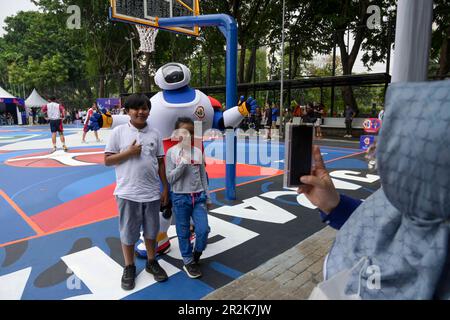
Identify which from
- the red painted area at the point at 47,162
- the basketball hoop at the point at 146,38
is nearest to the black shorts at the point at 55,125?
the red painted area at the point at 47,162

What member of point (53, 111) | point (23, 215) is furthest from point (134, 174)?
point (53, 111)

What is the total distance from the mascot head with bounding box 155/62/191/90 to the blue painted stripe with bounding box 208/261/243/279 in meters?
2.01

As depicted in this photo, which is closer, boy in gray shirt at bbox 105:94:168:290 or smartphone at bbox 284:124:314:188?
smartphone at bbox 284:124:314:188

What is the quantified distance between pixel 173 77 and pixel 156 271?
208 cm

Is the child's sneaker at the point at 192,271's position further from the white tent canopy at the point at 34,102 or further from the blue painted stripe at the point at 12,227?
the white tent canopy at the point at 34,102

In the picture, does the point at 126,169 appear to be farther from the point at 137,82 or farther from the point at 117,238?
the point at 137,82

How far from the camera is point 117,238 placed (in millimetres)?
4008

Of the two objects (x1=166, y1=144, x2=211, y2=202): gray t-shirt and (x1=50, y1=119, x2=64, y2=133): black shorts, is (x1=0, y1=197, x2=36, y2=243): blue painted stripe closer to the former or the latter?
(x1=166, y1=144, x2=211, y2=202): gray t-shirt

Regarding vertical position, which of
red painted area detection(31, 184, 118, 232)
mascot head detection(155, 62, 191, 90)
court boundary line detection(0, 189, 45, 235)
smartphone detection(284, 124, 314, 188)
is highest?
mascot head detection(155, 62, 191, 90)

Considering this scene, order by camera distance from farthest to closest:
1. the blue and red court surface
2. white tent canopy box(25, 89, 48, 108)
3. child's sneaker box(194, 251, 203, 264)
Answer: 1. white tent canopy box(25, 89, 48, 108)
2. child's sneaker box(194, 251, 203, 264)
3. the blue and red court surface

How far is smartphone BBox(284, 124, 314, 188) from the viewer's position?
1.28 meters

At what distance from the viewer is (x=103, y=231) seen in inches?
167

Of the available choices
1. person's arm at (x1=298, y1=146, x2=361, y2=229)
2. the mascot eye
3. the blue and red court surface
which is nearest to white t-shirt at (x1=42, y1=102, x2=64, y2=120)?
the blue and red court surface

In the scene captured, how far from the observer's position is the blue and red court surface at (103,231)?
2.95 m
